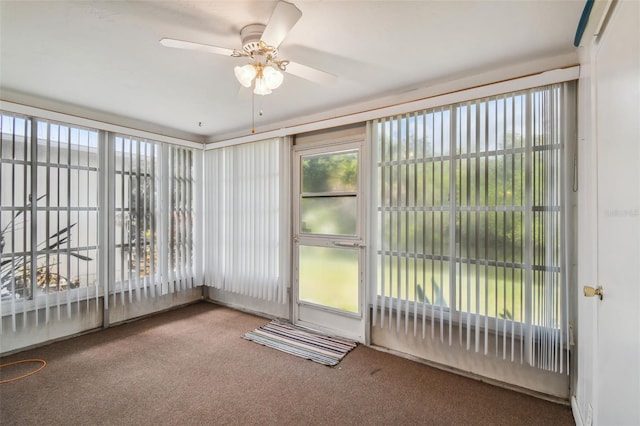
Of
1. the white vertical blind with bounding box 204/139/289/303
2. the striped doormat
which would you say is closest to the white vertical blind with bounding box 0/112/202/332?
the white vertical blind with bounding box 204/139/289/303

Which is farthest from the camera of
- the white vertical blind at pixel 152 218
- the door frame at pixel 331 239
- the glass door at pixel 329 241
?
the white vertical blind at pixel 152 218

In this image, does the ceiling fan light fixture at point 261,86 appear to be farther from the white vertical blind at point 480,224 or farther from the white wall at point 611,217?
the white wall at point 611,217

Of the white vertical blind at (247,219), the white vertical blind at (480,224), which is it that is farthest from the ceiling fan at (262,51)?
the white vertical blind at (247,219)

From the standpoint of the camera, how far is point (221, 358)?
2.75 meters

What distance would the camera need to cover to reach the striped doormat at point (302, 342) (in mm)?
2816

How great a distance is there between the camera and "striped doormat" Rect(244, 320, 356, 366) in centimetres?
282

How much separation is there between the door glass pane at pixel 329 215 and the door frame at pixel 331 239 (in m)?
0.07

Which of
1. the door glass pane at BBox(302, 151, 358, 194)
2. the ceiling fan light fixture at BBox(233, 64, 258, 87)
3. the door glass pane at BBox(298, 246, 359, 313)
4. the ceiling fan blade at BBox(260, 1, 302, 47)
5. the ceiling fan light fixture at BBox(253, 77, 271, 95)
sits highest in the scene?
the ceiling fan blade at BBox(260, 1, 302, 47)

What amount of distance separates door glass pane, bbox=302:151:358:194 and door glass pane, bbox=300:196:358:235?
0.12 meters

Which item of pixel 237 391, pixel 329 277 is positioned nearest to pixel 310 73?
pixel 329 277

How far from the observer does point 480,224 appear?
7.69ft

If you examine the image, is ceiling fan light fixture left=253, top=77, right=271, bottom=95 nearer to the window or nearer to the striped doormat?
the striped doormat

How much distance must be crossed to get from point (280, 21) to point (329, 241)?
2.35m

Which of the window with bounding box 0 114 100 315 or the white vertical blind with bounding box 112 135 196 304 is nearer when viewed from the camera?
the window with bounding box 0 114 100 315
